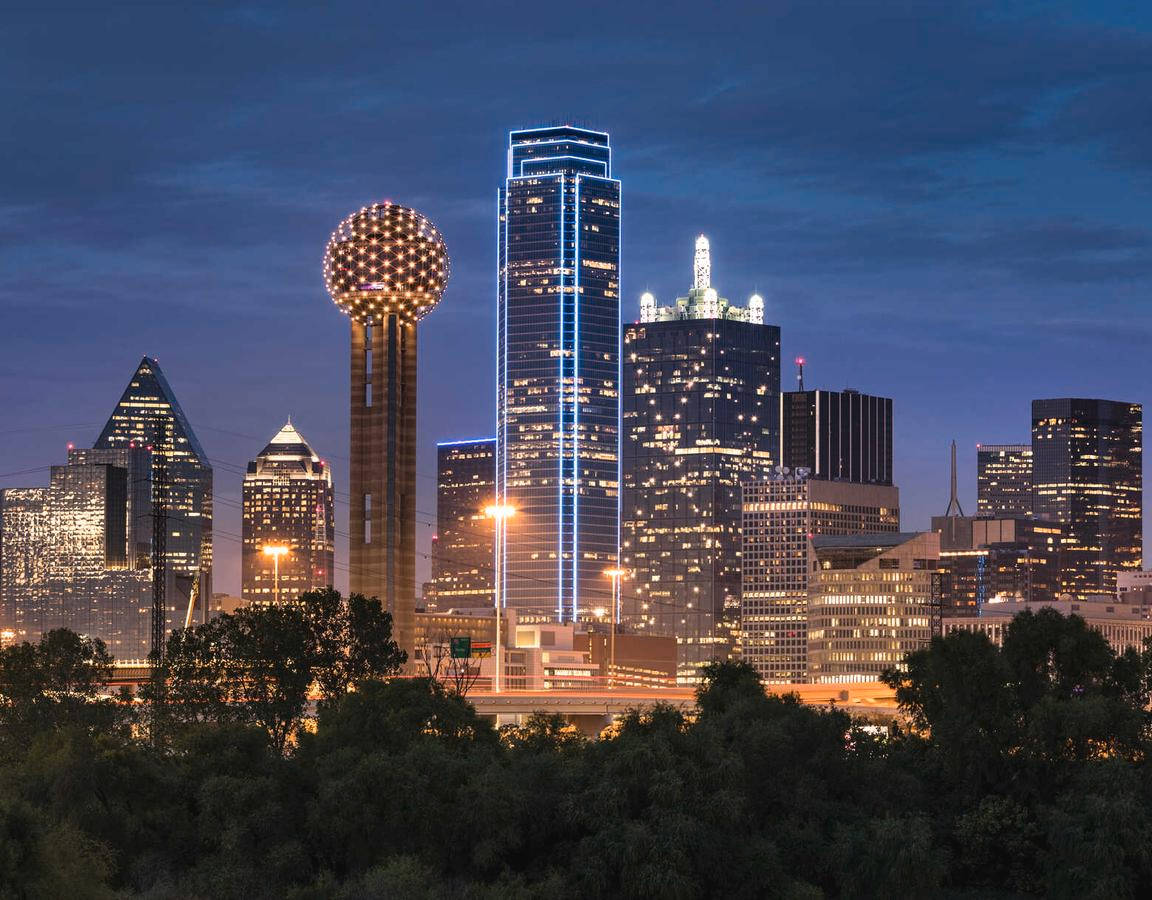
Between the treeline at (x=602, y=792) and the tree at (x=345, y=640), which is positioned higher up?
the tree at (x=345, y=640)

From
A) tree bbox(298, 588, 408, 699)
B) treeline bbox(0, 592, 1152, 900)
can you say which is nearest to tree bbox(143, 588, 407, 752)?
tree bbox(298, 588, 408, 699)

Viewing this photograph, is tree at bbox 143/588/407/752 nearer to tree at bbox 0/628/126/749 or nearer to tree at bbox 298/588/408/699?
tree at bbox 298/588/408/699

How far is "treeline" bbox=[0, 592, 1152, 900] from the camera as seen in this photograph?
338 ft

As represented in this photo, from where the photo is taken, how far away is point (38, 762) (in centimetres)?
11188

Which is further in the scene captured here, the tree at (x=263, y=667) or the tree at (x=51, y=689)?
the tree at (x=263, y=667)

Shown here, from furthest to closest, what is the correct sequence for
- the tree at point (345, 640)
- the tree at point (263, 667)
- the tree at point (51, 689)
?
the tree at point (345, 640), the tree at point (263, 667), the tree at point (51, 689)

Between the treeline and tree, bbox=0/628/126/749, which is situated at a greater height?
tree, bbox=0/628/126/749

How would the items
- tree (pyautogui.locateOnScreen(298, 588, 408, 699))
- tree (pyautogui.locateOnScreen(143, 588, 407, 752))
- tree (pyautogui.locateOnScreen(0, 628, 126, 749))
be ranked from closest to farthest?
tree (pyautogui.locateOnScreen(0, 628, 126, 749)), tree (pyautogui.locateOnScreen(143, 588, 407, 752)), tree (pyautogui.locateOnScreen(298, 588, 408, 699))

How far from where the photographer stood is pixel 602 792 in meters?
106

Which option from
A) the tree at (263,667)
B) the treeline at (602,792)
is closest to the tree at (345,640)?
the tree at (263,667)

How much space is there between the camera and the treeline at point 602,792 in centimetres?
10300

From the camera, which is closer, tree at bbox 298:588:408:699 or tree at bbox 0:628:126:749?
tree at bbox 0:628:126:749

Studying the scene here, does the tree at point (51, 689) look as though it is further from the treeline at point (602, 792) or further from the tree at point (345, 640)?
the tree at point (345, 640)

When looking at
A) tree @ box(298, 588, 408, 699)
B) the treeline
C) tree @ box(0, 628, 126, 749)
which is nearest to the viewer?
the treeline
